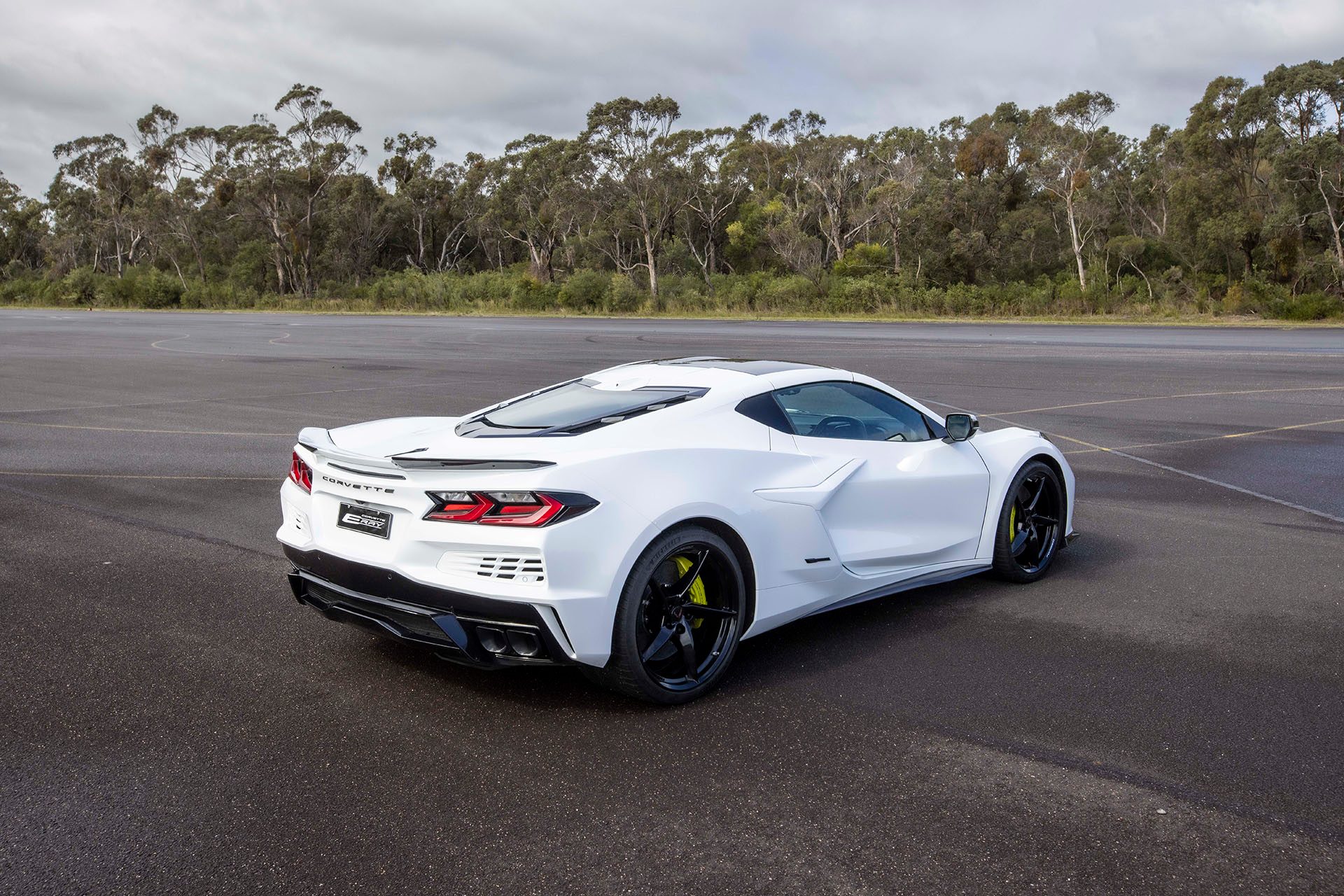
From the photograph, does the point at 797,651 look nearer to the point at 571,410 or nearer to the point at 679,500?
the point at 679,500

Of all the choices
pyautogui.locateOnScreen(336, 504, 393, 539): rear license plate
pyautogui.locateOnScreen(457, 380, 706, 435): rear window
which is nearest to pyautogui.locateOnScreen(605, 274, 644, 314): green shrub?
pyautogui.locateOnScreen(457, 380, 706, 435): rear window

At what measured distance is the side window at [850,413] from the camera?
17.5 feet

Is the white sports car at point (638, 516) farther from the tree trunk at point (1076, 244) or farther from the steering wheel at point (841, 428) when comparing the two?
the tree trunk at point (1076, 244)

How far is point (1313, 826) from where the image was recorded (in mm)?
3379

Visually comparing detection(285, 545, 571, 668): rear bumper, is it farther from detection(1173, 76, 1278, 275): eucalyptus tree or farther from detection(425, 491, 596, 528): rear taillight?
detection(1173, 76, 1278, 275): eucalyptus tree

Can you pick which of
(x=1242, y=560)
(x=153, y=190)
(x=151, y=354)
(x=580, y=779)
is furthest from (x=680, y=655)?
(x=153, y=190)

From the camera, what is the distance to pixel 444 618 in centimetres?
410

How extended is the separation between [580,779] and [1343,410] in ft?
46.1

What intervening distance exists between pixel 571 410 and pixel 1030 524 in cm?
292

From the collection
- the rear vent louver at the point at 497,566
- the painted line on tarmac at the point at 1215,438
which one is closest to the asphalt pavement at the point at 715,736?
the rear vent louver at the point at 497,566

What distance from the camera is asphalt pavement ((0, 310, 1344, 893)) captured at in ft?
10.5

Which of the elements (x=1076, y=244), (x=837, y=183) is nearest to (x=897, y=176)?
(x=837, y=183)

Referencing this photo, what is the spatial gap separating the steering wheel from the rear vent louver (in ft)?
5.86

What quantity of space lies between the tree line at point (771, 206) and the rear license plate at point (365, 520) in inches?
1595
